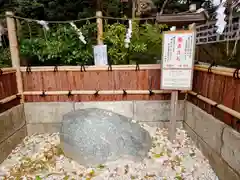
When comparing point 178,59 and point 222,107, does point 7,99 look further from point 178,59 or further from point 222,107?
point 222,107

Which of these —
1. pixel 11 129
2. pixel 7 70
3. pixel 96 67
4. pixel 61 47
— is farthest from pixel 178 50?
pixel 11 129

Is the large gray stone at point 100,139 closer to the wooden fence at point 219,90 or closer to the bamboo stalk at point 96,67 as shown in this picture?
the bamboo stalk at point 96,67

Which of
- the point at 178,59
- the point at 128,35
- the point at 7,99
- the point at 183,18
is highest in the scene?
the point at 183,18

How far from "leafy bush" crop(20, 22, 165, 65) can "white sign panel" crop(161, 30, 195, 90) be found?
904 millimetres

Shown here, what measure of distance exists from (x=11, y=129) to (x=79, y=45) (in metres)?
1.95

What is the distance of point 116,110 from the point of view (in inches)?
149

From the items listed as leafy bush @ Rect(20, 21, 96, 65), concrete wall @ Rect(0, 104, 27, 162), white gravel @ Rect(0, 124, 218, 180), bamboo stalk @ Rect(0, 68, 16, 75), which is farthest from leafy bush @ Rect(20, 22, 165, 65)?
white gravel @ Rect(0, 124, 218, 180)

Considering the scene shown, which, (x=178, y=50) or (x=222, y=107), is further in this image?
(x=178, y=50)

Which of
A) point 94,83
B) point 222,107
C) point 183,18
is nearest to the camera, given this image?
point 222,107

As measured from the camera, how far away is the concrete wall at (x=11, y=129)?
3109 mm

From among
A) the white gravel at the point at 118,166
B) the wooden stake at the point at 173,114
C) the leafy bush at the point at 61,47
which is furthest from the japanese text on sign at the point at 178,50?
the leafy bush at the point at 61,47

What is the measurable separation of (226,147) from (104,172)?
62.3 inches

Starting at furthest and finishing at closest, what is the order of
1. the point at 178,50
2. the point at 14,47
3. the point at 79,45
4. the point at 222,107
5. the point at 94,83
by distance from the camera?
the point at 79,45
the point at 94,83
the point at 14,47
the point at 178,50
the point at 222,107

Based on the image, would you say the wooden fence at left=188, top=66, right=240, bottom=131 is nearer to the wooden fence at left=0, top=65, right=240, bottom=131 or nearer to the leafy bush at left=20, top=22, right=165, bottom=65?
the wooden fence at left=0, top=65, right=240, bottom=131
